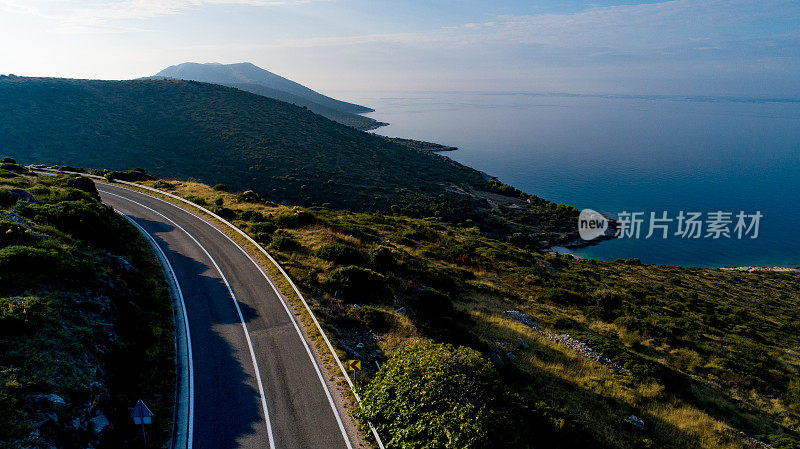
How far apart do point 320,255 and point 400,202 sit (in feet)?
Answer: 180

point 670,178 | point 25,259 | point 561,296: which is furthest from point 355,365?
point 670,178

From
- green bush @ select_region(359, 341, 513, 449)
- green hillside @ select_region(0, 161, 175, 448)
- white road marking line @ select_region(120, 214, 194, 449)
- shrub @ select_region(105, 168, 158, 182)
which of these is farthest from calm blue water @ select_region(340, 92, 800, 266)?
shrub @ select_region(105, 168, 158, 182)

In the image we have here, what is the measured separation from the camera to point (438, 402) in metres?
11.2

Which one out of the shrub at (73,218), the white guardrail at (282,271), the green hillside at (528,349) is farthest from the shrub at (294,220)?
the shrub at (73,218)

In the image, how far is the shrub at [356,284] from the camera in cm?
2225

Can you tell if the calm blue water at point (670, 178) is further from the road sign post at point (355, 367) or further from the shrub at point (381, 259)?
the road sign post at point (355, 367)

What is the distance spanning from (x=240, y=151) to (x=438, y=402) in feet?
308

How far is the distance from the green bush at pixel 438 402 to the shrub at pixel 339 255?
1361 cm

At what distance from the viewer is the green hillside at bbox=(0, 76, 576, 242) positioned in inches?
2997

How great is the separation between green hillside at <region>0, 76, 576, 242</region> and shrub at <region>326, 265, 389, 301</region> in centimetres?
4991

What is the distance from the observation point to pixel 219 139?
95.1 metres

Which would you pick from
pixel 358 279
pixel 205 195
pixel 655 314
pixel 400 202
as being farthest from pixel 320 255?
pixel 400 202

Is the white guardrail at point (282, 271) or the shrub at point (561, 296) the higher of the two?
the white guardrail at point (282, 271)

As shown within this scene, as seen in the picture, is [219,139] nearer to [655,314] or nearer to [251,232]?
[251,232]
